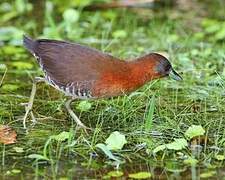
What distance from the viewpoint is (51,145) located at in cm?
488

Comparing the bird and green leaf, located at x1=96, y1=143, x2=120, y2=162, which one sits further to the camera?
the bird

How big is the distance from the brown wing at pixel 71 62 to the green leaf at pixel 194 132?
74cm

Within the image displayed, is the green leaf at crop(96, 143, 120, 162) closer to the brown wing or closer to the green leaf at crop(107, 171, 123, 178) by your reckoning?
the green leaf at crop(107, 171, 123, 178)

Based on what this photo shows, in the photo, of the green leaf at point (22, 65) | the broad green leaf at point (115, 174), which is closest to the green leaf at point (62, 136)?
the broad green leaf at point (115, 174)

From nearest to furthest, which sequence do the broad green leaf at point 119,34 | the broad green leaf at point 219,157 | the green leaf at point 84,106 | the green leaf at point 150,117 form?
the broad green leaf at point 219,157 → the green leaf at point 150,117 → the green leaf at point 84,106 → the broad green leaf at point 119,34

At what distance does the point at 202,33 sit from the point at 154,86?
1.97 meters

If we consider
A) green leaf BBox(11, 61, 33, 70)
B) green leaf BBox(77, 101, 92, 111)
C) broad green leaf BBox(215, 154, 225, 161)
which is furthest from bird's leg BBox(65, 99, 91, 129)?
green leaf BBox(11, 61, 33, 70)

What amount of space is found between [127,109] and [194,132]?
686 millimetres

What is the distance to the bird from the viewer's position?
203 inches

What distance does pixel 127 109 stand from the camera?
5.47 m

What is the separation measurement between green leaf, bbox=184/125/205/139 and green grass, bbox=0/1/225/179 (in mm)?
99

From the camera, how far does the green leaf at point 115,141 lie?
4785mm

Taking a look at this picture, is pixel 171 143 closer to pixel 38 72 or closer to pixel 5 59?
pixel 38 72

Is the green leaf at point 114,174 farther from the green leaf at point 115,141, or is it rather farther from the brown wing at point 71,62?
the brown wing at point 71,62
